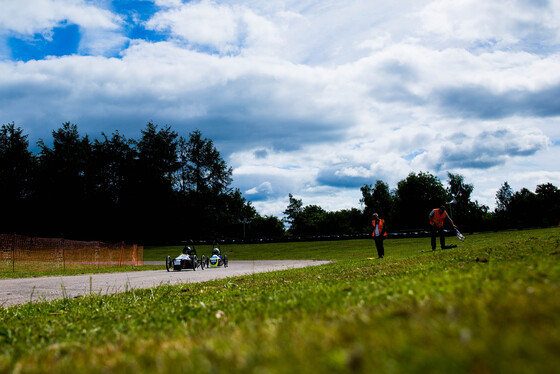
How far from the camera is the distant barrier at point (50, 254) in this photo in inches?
1017

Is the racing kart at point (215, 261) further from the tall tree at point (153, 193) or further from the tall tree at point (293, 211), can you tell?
the tall tree at point (293, 211)

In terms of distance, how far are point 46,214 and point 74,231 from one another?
19.4 ft

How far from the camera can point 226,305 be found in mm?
6168

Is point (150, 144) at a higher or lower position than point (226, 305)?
higher

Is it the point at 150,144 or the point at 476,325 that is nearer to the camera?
the point at 476,325

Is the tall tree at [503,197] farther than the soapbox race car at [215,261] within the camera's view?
Yes

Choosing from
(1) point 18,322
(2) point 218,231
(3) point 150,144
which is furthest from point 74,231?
(1) point 18,322

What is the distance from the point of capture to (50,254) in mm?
28750

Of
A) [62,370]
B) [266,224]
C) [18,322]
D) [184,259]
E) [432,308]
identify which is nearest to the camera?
[62,370]

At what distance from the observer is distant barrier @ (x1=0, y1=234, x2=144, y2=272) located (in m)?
25.8

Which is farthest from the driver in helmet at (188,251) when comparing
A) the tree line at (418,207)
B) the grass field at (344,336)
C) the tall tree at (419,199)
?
the tall tree at (419,199)

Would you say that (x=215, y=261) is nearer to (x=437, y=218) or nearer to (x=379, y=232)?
(x=379, y=232)

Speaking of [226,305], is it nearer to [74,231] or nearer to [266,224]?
[74,231]

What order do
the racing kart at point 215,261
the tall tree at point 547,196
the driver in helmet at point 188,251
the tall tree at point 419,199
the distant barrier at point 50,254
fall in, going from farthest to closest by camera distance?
the tall tree at point 547,196, the tall tree at point 419,199, the racing kart at point 215,261, the distant barrier at point 50,254, the driver in helmet at point 188,251
